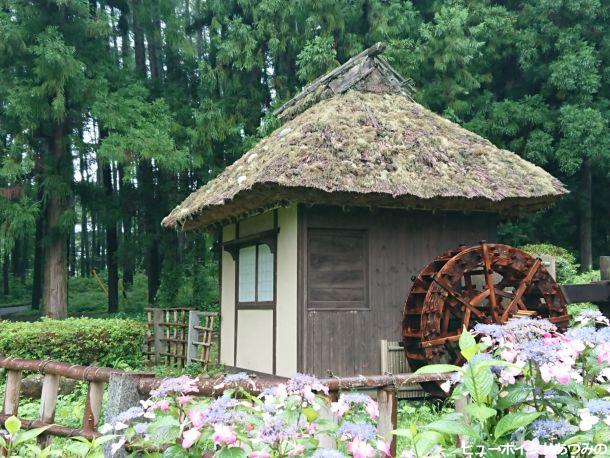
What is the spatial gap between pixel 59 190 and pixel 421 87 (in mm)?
10603

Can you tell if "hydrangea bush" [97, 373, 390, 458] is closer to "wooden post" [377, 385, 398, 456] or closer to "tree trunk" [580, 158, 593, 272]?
"wooden post" [377, 385, 398, 456]

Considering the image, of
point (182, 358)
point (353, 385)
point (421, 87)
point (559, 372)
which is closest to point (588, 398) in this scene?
point (559, 372)

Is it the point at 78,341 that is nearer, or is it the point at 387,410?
the point at 387,410

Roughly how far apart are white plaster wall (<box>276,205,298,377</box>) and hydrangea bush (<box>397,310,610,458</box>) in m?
6.41

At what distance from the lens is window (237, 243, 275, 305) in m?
9.81

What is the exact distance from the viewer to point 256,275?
408 inches

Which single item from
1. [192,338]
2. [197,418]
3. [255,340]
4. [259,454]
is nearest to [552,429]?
[259,454]

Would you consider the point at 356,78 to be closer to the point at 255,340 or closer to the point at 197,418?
the point at 255,340

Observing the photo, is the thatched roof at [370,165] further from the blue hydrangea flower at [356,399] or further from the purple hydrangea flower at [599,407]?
the purple hydrangea flower at [599,407]

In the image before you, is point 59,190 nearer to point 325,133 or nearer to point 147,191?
point 147,191

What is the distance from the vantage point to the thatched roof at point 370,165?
8.45m

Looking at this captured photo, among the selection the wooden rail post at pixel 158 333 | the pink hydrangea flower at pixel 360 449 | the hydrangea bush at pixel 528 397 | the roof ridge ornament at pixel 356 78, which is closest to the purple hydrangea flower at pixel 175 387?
the pink hydrangea flower at pixel 360 449

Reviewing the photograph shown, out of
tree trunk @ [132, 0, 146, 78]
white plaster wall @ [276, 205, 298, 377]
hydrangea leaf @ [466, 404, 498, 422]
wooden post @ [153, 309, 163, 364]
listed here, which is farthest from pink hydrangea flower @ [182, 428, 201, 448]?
tree trunk @ [132, 0, 146, 78]

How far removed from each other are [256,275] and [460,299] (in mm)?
3229
